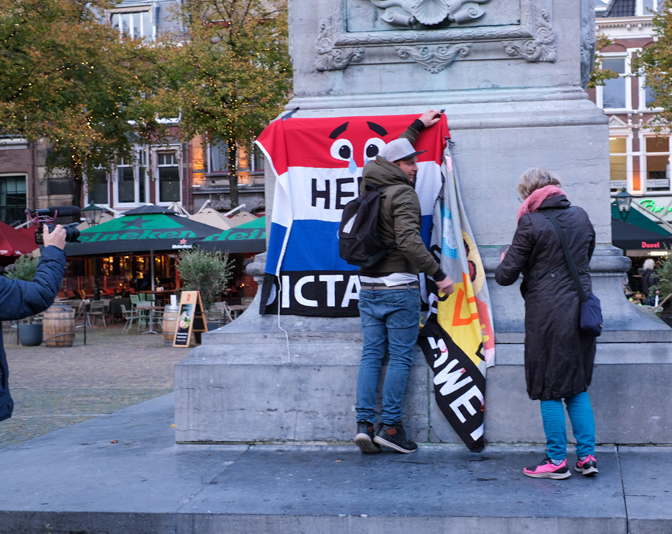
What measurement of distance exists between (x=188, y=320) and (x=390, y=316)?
12.8 metres

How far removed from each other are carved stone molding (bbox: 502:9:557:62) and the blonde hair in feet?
4.15

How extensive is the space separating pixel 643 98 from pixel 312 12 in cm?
3184

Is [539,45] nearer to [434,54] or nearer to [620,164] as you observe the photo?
[434,54]

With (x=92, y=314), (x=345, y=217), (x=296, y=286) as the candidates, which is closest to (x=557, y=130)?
(x=345, y=217)

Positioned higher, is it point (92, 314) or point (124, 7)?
point (124, 7)

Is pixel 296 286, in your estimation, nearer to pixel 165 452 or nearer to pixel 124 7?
pixel 165 452

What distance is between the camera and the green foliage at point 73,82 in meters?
23.2

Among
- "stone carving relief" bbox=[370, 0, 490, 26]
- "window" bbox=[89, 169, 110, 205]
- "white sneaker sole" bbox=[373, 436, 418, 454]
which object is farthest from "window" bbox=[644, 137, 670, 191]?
"white sneaker sole" bbox=[373, 436, 418, 454]

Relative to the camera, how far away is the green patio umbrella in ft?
64.1

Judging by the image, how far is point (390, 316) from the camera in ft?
15.6

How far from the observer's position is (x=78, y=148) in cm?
2536

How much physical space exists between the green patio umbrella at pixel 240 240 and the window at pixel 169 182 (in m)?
15.6

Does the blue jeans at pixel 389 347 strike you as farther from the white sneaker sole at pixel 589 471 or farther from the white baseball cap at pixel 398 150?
the white sneaker sole at pixel 589 471

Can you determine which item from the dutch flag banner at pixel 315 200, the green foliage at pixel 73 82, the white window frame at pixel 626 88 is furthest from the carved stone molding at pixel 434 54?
the white window frame at pixel 626 88
